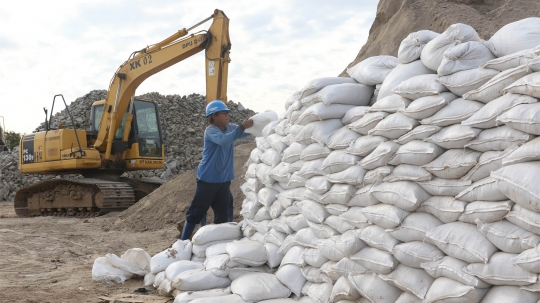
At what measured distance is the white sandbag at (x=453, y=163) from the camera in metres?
2.43

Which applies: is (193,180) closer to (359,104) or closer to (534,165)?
(359,104)

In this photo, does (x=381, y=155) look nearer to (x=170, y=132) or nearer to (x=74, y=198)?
(x=74, y=198)

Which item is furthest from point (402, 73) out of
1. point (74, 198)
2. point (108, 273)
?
point (74, 198)

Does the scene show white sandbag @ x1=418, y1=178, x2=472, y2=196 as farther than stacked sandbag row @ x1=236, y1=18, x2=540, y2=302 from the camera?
Yes

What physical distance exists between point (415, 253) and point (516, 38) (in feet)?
3.75

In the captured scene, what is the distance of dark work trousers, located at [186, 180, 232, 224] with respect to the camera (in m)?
5.02

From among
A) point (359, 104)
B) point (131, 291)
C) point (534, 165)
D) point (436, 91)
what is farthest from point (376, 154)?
point (131, 291)

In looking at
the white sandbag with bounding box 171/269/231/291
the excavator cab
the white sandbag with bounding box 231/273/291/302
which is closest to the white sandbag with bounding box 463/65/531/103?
the white sandbag with bounding box 231/273/291/302

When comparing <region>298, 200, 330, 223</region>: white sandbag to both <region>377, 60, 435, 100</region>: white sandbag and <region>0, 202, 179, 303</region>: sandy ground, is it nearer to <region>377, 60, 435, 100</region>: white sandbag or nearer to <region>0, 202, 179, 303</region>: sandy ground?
<region>377, 60, 435, 100</region>: white sandbag

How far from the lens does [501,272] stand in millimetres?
2146

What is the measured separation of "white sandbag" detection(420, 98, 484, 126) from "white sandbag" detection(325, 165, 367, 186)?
1.67ft

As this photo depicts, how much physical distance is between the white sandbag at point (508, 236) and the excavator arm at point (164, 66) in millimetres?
7110

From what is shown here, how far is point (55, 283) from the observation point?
4652 millimetres

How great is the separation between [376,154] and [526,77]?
895 mm
